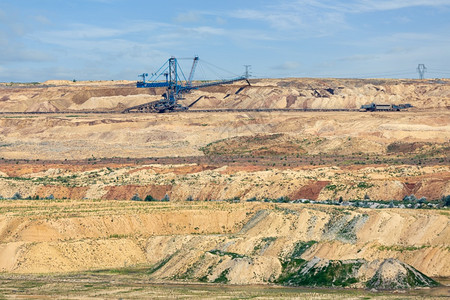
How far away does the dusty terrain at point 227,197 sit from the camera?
186 ft

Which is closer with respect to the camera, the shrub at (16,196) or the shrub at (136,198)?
the shrub at (136,198)

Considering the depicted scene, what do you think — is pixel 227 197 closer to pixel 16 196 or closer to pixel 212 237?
pixel 16 196

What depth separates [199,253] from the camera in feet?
187

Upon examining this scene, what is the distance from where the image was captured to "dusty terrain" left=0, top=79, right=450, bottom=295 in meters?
56.6

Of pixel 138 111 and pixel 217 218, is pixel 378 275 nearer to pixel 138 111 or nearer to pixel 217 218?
pixel 217 218

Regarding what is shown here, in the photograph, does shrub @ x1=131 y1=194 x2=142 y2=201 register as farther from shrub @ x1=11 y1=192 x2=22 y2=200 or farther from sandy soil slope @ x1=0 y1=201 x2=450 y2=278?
shrub @ x1=11 y1=192 x2=22 y2=200

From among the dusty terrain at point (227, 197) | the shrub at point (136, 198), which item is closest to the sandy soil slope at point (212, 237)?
the dusty terrain at point (227, 197)

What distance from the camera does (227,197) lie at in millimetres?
85875

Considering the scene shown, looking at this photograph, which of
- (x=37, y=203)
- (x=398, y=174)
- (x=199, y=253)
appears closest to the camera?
Result: (x=199, y=253)

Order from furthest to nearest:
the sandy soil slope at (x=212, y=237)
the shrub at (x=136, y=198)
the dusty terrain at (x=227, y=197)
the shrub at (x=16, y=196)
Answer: the shrub at (x=16, y=196) → the shrub at (x=136, y=198) → the dusty terrain at (x=227, y=197) → the sandy soil slope at (x=212, y=237)

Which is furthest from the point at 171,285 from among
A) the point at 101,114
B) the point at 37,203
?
the point at 101,114

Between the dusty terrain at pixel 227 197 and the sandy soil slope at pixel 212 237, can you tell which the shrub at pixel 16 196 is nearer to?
the dusty terrain at pixel 227 197

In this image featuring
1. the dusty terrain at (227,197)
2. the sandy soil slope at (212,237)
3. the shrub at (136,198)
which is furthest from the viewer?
the shrub at (136,198)

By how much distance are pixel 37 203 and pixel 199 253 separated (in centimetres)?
2823
